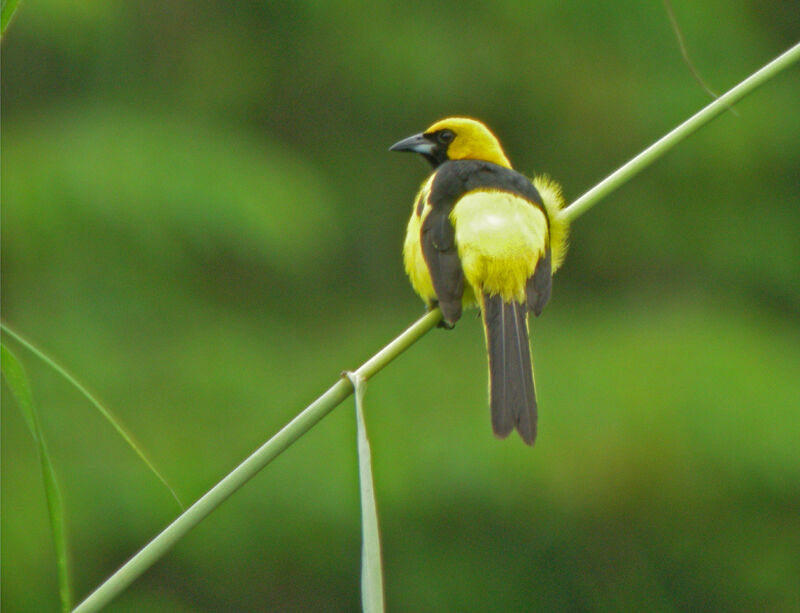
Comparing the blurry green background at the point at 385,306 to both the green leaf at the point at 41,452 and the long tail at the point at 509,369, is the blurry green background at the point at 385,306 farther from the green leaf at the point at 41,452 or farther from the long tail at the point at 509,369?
the green leaf at the point at 41,452

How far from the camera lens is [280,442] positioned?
5.97ft

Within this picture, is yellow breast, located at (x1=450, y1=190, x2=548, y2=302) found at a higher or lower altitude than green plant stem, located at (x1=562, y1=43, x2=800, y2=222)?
higher

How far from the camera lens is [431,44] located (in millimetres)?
9469

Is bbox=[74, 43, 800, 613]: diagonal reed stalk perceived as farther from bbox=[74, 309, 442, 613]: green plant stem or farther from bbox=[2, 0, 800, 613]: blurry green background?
bbox=[2, 0, 800, 613]: blurry green background

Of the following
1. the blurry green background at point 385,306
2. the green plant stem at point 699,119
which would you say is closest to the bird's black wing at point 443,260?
the green plant stem at point 699,119

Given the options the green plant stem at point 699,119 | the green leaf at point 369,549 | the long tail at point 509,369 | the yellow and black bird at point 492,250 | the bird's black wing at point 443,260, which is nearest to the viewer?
the green leaf at point 369,549

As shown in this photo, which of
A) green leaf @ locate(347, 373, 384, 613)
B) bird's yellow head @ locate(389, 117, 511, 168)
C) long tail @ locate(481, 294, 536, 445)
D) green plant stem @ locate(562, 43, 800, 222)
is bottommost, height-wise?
green leaf @ locate(347, 373, 384, 613)

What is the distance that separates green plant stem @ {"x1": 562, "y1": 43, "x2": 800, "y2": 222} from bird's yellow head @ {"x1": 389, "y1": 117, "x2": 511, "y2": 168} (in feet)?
6.64

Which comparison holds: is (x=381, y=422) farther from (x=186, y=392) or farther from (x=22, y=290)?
(x=22, y=290)

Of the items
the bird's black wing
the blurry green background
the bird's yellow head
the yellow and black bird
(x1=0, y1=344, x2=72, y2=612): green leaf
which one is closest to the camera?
(x1=0, y1=344, x2=72, y2=612): green leaf

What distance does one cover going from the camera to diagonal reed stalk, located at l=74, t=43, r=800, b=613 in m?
1.72

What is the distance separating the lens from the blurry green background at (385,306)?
299 inches

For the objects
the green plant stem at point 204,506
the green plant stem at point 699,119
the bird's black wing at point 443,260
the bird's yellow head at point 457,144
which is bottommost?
the green plant stem at point 204,506

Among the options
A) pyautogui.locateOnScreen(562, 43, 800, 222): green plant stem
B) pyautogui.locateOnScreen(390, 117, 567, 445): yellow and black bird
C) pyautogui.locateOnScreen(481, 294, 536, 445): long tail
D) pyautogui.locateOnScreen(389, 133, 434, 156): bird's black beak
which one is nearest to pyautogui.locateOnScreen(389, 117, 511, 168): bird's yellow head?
pyautogui.locateOnScreen(389, 133, 434, 156): bird's black beak
